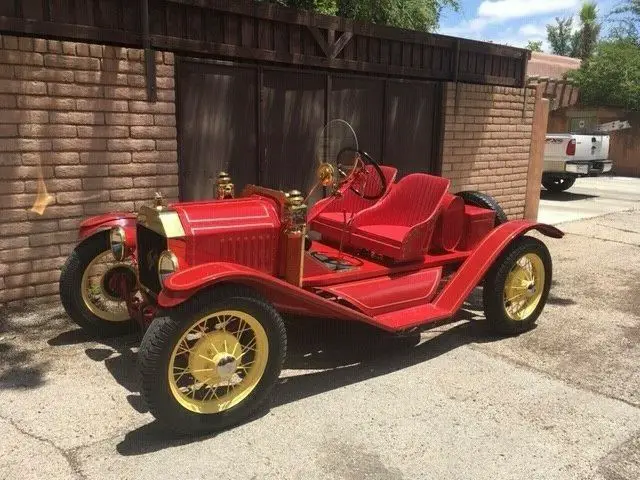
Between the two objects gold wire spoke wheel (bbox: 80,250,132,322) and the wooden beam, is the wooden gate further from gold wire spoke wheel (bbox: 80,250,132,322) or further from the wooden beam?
gold wire spoke wheel (bbox: 80,250,132,322)

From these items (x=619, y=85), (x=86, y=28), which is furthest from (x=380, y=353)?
(x=619, y=85)

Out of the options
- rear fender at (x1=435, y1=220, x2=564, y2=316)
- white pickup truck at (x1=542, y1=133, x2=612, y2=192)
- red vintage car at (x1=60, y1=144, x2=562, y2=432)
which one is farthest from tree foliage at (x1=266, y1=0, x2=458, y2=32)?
rear fender at (x1=435, y1=220, x2=564, y2=316)

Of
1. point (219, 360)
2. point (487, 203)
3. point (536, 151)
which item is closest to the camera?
point (219, 360)

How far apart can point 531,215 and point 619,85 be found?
11.5m

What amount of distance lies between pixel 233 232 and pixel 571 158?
11.6m

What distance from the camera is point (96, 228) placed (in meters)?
4.15

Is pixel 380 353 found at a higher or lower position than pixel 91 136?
lower

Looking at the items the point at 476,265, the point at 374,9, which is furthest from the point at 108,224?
the point at 374,9

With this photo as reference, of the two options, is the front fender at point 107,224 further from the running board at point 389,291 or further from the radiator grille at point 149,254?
the running board at point 389,291

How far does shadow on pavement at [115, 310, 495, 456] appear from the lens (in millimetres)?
3031

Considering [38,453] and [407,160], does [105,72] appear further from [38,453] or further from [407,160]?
[407,160]

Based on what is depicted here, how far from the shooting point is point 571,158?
13016mm

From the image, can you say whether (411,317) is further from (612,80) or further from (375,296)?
(612,80)

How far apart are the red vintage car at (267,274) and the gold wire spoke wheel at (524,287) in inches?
0.4
